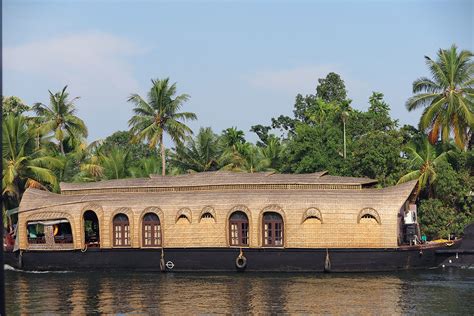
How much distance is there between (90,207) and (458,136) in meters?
12.6

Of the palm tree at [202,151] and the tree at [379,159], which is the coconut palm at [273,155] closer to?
the palm tree at [202,151]

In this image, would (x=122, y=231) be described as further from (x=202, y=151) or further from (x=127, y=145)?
(x=127, y=145)

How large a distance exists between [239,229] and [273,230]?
3.14 feet

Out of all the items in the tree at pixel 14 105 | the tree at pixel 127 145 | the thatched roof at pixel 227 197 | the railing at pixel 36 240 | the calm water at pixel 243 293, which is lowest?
the calm water at pixel 243 293

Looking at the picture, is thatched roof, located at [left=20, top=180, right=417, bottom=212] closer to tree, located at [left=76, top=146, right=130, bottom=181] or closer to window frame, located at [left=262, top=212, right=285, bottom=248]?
window frame, located at [left=262, top=212, right=285, bottom=248]

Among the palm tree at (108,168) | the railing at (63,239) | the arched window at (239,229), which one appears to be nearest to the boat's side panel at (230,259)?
the arched window at (239,229)

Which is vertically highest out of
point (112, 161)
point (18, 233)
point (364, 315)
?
point (112, 161)

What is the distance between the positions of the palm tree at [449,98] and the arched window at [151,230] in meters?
10.4

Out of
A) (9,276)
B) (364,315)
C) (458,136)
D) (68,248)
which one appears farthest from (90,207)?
(458,136)

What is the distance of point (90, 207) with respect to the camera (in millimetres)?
21625

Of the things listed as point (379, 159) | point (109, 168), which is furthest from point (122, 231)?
point (379, 159)

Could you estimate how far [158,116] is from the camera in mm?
28984

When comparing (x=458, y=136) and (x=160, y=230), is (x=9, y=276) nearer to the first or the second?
(x=160, y=230)

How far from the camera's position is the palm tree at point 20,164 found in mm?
26094
